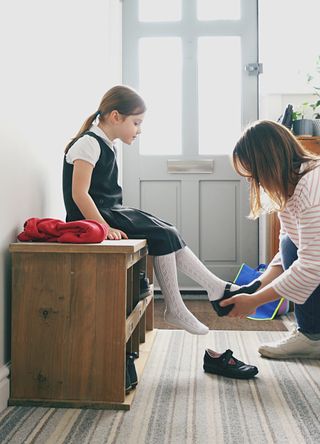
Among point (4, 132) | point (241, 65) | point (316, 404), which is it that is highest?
point (241, 65)

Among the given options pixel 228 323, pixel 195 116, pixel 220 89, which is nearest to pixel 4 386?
pixel 228 323

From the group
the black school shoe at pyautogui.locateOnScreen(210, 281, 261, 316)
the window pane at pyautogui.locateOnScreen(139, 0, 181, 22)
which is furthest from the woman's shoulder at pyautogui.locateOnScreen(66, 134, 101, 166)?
the window pane at pyautogui.locateOnScreen(139, 0, 181, 22)

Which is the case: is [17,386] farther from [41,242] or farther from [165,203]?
[165,203]

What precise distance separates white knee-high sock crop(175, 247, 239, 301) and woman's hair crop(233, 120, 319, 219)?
0.32 meters

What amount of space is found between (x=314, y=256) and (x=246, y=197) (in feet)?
5.67

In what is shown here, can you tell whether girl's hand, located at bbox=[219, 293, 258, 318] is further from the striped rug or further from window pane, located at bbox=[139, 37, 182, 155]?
window pane, located at bbox=[139, 37, 182, 155]

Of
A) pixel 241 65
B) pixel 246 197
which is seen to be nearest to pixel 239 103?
pixel 241 65

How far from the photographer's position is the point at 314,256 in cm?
139

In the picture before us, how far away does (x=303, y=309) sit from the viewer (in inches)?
65.9

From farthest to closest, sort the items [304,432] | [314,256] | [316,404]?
[314,256] < [316,404] < [304,432]

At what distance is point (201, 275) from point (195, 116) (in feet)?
5.42

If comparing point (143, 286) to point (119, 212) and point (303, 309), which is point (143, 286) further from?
point (303, 309)

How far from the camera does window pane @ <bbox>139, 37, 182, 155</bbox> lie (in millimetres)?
3135

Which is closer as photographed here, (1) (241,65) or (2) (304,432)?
(2) (304,432)
